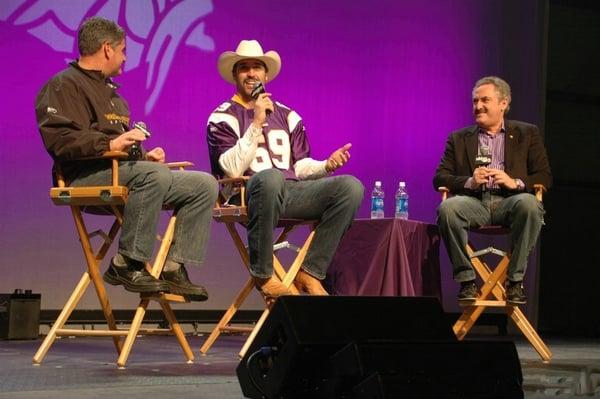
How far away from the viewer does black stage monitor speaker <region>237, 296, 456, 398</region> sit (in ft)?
6.77

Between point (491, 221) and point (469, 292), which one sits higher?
point (491, 221)

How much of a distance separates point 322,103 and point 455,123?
3.19ft

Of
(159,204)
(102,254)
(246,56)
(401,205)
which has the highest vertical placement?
(246,56)

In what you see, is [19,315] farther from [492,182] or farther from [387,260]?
[492,182]

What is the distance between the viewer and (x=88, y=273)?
3502 mm

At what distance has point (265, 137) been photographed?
414 cm

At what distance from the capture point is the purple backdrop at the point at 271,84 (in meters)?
4.84

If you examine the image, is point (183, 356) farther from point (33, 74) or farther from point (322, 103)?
point (322, 103)

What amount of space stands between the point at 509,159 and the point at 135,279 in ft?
7.05

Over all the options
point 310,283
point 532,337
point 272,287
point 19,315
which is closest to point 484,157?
point 532,337

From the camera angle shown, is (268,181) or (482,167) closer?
(268,181)

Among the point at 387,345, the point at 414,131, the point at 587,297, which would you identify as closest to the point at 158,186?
the point at 387,345

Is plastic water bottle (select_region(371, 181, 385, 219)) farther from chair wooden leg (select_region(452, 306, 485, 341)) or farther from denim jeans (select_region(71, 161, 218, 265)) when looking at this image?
denim jeans (select_region(71, 161, 218, 265))

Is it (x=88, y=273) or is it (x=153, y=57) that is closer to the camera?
(x=88, y=273)
